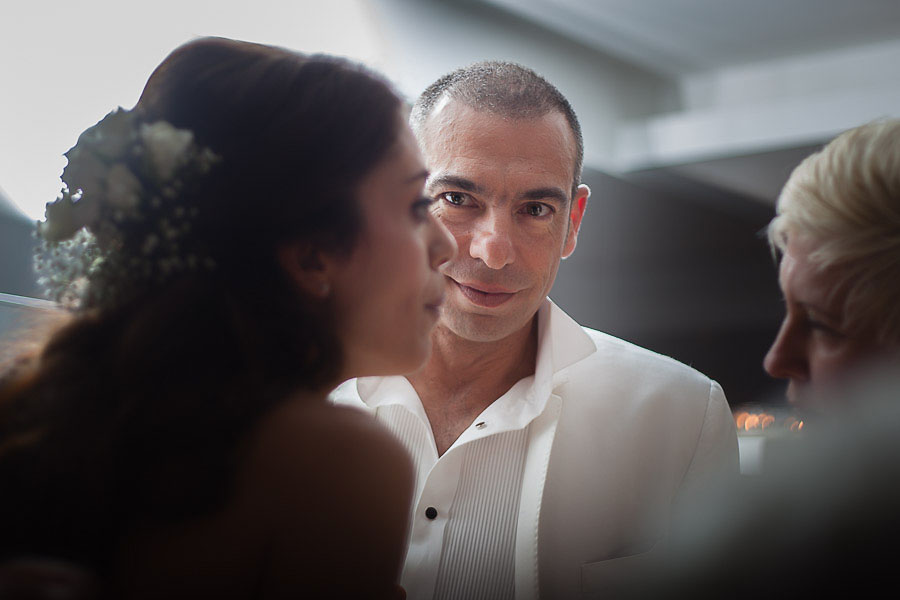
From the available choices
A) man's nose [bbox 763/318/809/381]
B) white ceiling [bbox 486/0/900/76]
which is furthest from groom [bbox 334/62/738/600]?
white ceiling [bbox 486/0/900/76]

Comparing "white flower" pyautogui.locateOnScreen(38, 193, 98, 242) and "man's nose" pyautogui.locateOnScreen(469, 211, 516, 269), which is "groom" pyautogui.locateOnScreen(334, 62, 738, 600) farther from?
"white flower" pyautogui.locateOnScreen(38, 193, 98, 242)

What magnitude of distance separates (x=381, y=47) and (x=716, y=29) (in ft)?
6.39

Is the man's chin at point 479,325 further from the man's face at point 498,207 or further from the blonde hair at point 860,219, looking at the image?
the blonde hair at point 860,219

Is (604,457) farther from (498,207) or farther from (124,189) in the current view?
(124,189)

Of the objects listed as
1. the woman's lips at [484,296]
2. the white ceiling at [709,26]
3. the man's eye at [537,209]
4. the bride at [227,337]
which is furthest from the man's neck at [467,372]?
the white ceiling at [709,26]

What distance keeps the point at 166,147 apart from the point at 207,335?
0.18 m

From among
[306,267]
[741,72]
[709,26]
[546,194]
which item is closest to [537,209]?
[546,194]

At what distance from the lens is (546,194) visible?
1.41m

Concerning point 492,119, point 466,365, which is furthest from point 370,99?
point 466,365

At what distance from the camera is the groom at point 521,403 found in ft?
3.97

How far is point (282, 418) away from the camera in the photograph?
70 cm

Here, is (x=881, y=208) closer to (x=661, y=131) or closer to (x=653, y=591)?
(x=653, y=591)

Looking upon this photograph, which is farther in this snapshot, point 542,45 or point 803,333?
→ point 542,45

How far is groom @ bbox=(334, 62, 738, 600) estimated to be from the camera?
1.21m
